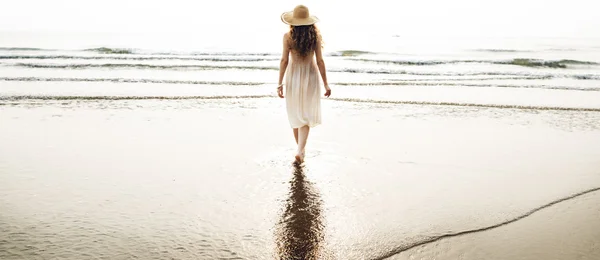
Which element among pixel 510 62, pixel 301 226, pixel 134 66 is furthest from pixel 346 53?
pixel 301 226

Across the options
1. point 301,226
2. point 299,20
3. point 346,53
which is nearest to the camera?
point 301,226

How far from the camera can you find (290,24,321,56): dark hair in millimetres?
5270

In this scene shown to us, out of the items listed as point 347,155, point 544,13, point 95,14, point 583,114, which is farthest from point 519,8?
point 347,155

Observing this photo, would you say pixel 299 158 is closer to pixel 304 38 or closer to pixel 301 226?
pixel 304 38

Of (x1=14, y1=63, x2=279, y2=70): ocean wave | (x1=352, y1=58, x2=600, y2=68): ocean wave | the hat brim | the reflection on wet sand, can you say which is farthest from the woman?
(x1=352, y1=58, x2=600, y2=68): ocean wave

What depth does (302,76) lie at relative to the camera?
17.8 ft

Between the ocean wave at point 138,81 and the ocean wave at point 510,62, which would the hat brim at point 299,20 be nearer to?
the ocean wave at point 138,81

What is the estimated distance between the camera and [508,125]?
7523 mm

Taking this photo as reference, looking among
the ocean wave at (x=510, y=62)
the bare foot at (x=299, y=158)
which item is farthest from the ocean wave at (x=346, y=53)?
the bare foot at (x=299, y=158)

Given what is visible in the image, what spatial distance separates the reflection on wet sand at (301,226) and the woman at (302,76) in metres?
1.02

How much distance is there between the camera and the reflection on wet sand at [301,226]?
315cm

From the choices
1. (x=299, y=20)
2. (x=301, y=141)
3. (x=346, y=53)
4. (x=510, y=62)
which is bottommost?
(x=510, y=62)

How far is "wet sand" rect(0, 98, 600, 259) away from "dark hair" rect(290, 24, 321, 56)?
1.27 m

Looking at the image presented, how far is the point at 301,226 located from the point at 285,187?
959mm
